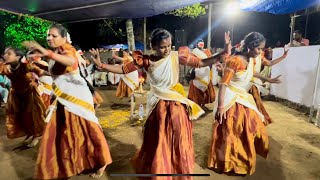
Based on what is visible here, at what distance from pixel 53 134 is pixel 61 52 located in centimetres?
105

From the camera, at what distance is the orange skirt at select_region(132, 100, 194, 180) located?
301cm

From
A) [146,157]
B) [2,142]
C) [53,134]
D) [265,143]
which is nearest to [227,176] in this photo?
[265,143]

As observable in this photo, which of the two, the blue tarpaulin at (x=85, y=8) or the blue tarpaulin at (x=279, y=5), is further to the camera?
the blue tarpaulin at (x=279, y=5)

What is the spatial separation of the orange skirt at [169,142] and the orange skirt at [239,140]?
90 cm

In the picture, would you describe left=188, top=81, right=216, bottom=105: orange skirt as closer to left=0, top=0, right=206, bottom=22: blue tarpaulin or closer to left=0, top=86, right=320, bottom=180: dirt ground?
left=0, top=86, right=320, bottom=180: dirt ground

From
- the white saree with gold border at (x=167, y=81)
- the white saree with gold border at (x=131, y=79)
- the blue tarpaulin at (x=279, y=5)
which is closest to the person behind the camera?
the white saree with gold border at (x=167, y=81)

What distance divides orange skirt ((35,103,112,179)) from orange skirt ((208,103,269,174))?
164 centimetres

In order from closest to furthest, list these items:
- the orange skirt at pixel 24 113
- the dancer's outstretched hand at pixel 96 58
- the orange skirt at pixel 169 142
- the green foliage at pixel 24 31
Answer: the orange skirt at pixel 169 142 < the dancer's outstretched hand at pixel 96 58 < the orange skirt at pixel 24 113 < the green foliage at pixel 24 31

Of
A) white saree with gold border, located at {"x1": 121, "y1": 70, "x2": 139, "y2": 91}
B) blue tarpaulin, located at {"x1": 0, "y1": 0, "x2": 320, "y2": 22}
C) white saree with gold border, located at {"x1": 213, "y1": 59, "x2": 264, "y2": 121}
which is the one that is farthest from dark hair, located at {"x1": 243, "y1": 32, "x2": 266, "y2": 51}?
white saree with gold border, located at {"x1": 121, "y1": 70, "x2": 139, "y2": 91}

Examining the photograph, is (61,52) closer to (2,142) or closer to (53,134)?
(53,134)

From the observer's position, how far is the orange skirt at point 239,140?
3768 millimetres

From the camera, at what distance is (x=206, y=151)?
4816 mm

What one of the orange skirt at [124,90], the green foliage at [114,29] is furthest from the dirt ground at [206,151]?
the green foliage at [114,29]

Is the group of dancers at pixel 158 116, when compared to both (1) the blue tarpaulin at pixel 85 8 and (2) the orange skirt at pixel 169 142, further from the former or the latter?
(1) the blue tarpaulin at pixel 85 8
